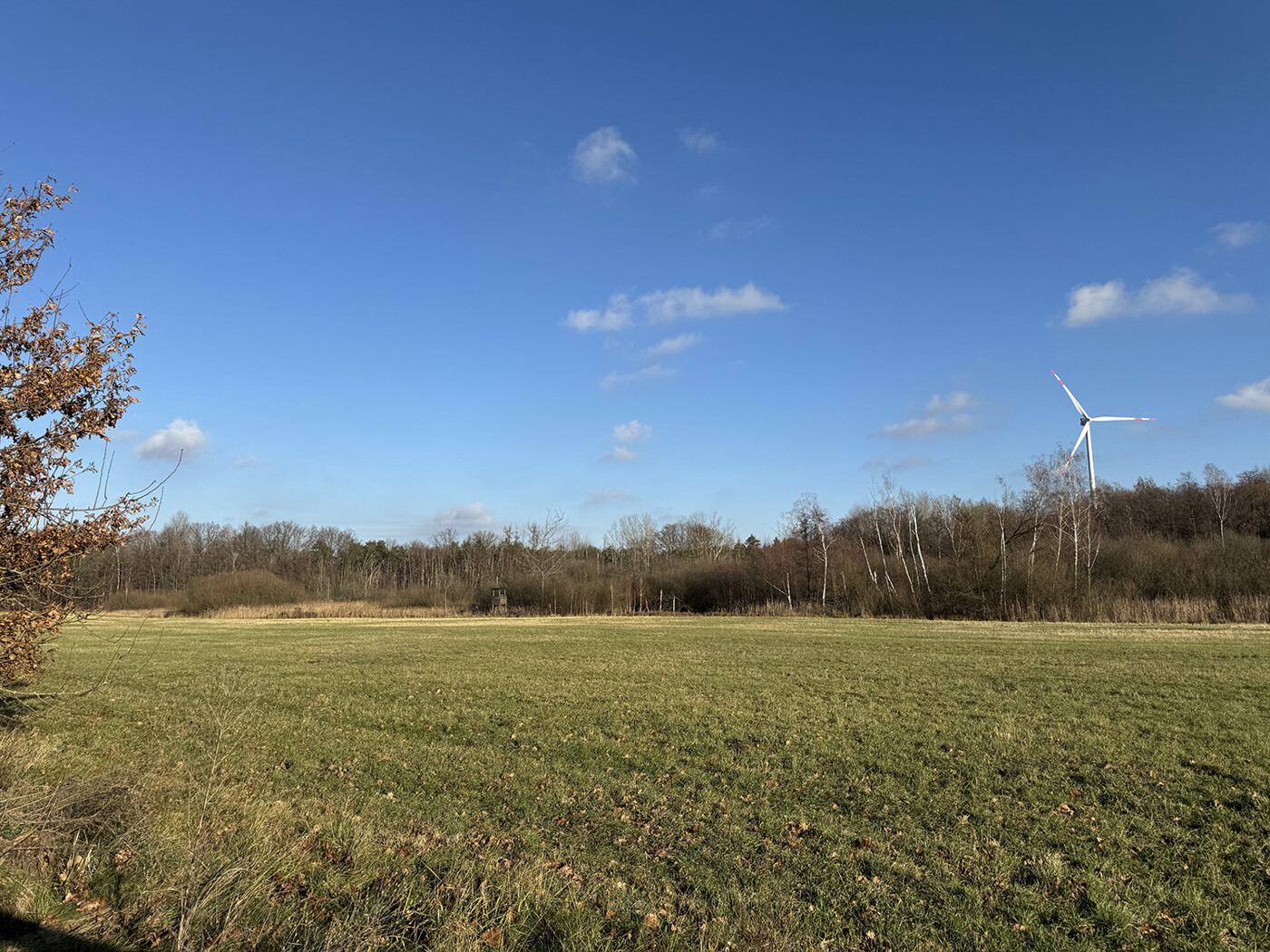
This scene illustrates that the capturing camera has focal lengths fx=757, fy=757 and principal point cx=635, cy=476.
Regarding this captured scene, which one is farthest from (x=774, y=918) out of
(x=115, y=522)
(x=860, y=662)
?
(x=860, y=662)

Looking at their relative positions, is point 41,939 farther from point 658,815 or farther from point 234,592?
point 234,592

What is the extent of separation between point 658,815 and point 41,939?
4837mm

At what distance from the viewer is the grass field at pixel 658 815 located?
509 centimetres

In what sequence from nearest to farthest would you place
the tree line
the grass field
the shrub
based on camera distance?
the grass field → the tree line → the shrub

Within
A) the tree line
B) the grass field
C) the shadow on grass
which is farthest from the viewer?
the tree line

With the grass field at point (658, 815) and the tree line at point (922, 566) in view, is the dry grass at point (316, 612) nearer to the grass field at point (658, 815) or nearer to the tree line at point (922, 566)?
the tree line at point (922, 566)

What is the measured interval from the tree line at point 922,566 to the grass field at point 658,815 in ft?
47.4

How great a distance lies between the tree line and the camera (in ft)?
131

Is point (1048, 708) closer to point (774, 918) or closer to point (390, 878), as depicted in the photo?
point (774, 918)

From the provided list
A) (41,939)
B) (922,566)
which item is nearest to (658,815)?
(41,939)

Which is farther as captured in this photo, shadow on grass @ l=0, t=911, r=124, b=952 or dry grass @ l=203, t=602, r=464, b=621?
dry grass @ l=203, t=602, r=464, b=621

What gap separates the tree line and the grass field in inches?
569

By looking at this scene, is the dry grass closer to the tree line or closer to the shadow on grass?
the tree line

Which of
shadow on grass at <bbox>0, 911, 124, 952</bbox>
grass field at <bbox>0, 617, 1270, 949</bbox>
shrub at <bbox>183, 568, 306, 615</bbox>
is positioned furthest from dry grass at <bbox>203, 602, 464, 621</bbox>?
shadow on grass at <bbox>0, 911, 124, 952</bbox>
